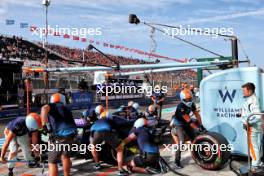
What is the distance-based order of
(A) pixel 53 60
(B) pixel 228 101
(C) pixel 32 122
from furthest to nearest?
1. (A) pixel 53 60
2. (B) pixel 228 101
3. (C) pixel 32 122

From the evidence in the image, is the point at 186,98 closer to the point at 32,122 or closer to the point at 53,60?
the point at 32,122

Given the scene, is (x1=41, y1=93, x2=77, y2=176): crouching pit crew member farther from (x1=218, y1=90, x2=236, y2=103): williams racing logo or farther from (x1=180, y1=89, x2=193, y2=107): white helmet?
(x1=218, y1=90, x2=236, y2=103): williams racing logo

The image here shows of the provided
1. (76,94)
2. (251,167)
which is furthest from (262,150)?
(76,94)

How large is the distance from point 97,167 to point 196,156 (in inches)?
83.1

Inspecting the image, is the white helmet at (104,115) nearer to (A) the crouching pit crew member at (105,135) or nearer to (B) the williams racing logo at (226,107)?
(A) the crouching pit crew member at (105,135)

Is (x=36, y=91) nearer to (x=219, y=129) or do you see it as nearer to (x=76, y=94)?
(x=76, y=94)

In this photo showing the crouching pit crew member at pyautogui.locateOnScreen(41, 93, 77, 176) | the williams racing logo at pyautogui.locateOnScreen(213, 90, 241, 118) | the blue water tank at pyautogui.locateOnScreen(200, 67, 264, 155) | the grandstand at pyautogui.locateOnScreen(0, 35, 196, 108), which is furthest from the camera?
the grandstand at pyautogui.locateOnScreen(0, 35, 196, 108)

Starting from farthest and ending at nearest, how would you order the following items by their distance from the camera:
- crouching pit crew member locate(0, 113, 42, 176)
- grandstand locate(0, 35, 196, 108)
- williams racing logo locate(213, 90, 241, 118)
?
grandstand locate(0, 35, 196, 108), williams racing logo locate(213, 90, 241, 118), crouching pit crew member locate(0, 113, 42, 176)

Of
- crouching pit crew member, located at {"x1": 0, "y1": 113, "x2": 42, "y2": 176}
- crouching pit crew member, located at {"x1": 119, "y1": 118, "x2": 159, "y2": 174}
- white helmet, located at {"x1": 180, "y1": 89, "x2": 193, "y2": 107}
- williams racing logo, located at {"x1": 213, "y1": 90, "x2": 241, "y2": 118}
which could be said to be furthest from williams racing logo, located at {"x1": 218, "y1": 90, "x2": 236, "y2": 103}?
crouching pit crew member, located at {"x1": 0, "y1": 113, "x2": 42, "y2": 176}

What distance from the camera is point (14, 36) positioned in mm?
36062

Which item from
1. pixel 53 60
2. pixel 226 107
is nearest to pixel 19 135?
pixel 226 107

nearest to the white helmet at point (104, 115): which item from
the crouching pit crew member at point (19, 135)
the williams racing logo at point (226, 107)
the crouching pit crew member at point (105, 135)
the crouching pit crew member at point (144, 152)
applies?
the crouching pit crew member at point (105, 135)

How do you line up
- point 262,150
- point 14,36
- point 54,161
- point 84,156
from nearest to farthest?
1. point 54,161
2. point 262,150
3. point 84,156
4. point 14,36

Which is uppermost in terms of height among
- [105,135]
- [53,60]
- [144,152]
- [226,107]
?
[53,60]
